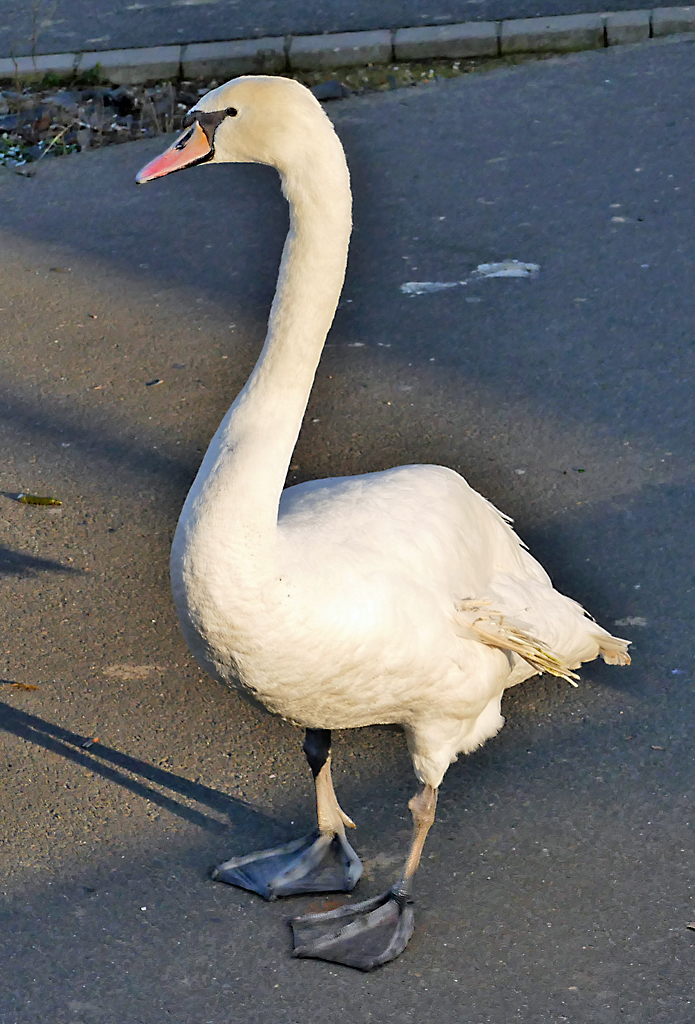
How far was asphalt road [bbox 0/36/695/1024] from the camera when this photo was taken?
2834 millimetres

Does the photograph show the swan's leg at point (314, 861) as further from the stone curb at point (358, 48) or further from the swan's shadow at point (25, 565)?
the stone curb at point (358, 48)

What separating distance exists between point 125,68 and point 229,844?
6168 millimetres

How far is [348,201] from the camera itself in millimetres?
2592

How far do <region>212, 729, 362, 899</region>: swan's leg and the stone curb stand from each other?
589 centimetres

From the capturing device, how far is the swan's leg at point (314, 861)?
303 cm

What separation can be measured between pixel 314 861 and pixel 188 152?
168 centimetres

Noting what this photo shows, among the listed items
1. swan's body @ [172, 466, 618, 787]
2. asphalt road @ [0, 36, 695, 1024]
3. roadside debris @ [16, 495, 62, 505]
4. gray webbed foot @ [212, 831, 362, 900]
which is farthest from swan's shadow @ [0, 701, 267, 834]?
roadside debris @ [16, 495, 62, 505]

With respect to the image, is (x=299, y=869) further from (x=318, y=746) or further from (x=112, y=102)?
(x=112, y=102)

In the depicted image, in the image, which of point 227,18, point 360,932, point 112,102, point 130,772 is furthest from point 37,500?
point 227,18

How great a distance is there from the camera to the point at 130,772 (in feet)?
11.2

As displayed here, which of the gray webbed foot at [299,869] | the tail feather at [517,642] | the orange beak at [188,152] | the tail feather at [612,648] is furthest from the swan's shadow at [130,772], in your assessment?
the orange beak at [188,152]

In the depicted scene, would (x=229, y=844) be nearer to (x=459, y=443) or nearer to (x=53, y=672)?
(x=53, y=672)

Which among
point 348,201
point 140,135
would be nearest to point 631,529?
point 348,201

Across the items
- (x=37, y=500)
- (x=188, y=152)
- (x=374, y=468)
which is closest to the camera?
(x=188, y=152)
